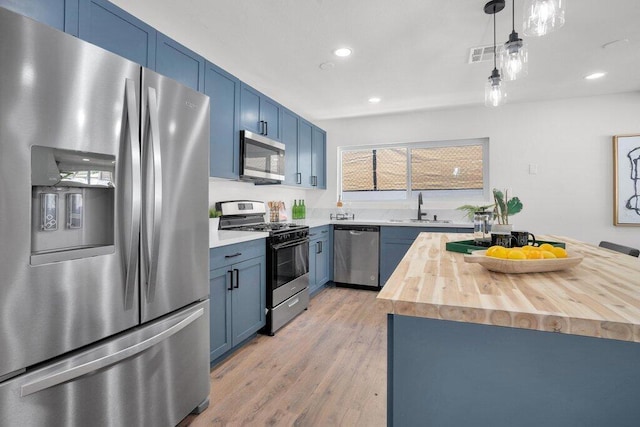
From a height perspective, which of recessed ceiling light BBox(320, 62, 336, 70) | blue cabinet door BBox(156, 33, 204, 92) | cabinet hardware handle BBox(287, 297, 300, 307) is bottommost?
cabinet hardware handle BBox(287, 297, 300, 307)

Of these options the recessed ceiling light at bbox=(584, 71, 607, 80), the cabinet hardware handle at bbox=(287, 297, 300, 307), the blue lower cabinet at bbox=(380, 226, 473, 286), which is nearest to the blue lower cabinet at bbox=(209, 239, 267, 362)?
the cabinet hardware handle at bbox=(287, 297, 300, 307)

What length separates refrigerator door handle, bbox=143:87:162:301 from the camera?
137 cm

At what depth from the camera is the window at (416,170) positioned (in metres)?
4.32

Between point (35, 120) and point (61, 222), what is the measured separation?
0.34 metres

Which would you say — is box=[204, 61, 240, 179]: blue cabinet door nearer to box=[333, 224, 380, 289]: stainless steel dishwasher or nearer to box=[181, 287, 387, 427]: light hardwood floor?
box=[181, 287, 387, 427]: light hardwood floor

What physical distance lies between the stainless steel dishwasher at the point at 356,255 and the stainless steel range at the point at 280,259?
955mm

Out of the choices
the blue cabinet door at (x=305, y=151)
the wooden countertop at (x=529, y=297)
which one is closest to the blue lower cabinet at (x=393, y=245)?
the blue cabinet door at (x=305, y=151)

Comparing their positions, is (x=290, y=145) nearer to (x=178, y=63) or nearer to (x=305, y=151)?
(x=305, y=151)

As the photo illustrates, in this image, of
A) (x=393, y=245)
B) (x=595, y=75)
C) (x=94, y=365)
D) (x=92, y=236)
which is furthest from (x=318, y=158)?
(x=94, y=365)

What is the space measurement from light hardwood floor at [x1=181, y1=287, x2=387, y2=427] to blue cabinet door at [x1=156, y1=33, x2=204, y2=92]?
1.96 metres

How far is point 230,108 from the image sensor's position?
8.72 feet

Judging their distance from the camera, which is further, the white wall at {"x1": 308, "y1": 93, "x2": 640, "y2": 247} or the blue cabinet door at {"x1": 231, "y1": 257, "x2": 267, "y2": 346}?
the white wall at {"x1": 308, "y1": 93, "x2": 640, "y2": 247}

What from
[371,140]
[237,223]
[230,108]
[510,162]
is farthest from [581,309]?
[371,140]

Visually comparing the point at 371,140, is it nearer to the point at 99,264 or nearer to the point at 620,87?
the point at 620,87
